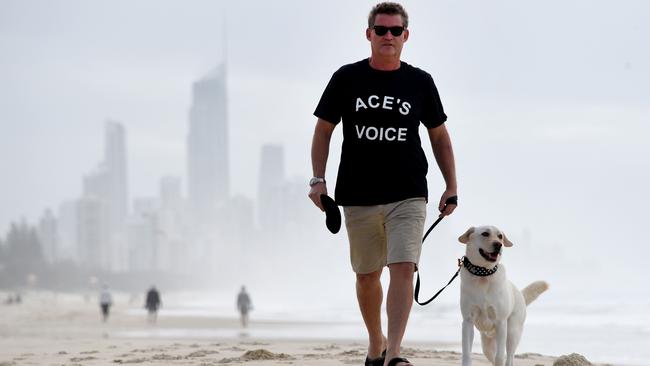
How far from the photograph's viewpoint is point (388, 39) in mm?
5863

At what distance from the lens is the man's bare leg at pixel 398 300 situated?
5.74 metres

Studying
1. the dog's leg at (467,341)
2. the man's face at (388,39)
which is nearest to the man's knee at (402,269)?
the dog's leg at (467,341)

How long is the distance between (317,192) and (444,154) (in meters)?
0.98

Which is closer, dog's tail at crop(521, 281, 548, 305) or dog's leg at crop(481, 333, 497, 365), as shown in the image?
dog's leg at crop(481, 333, 497, 365)

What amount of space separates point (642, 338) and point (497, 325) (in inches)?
618

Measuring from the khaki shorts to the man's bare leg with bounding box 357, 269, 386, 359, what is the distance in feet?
0.32

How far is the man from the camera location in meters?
5.77

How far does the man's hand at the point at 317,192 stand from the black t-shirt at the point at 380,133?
0.12 meters

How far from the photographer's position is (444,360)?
8.77 metres

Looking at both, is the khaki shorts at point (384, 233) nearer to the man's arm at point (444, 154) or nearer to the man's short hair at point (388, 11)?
the man's arm at point (444, 154)

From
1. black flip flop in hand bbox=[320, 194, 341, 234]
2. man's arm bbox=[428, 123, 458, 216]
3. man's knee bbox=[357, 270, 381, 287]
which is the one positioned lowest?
man's knee bbox=[357, 270, 381, 287]

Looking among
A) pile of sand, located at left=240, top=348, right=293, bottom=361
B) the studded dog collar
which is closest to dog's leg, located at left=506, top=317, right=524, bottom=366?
the studded dog collar

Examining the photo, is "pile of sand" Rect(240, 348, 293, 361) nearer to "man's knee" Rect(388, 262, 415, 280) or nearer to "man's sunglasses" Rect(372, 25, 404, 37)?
"man's knee" Rect(388, 262, 415, 280)

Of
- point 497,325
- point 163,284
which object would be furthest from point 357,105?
point 163,284
